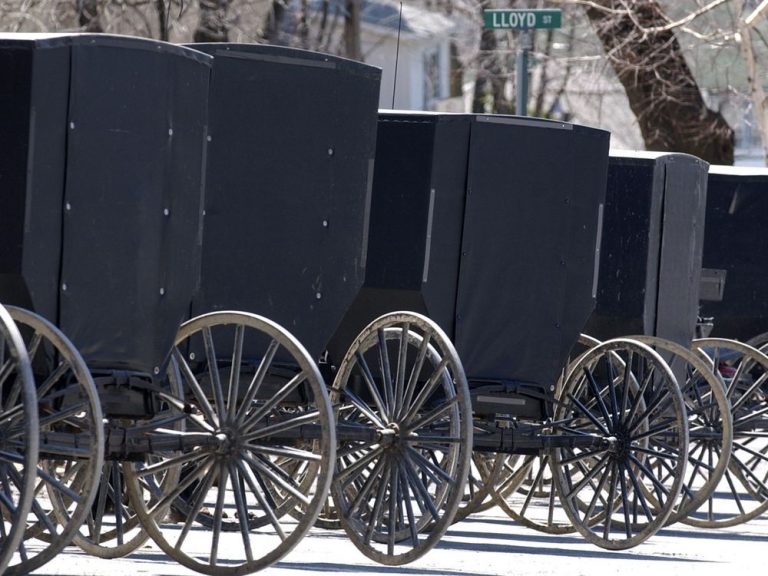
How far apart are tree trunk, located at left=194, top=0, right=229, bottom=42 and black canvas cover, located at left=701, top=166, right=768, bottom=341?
23.6ft

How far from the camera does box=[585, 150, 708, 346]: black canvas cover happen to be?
38.0 ft

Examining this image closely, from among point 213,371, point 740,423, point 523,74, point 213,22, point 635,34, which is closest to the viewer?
point 213,371

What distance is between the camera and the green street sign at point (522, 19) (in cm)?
1381

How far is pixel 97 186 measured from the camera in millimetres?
7648

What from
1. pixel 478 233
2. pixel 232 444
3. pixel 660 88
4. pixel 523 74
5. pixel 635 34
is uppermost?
pixel 635 34

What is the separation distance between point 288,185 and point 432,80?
43.0m

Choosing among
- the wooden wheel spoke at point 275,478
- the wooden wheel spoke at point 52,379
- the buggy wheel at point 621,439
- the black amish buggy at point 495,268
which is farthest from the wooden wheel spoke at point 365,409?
the wooden wheel spoke at point 52,379

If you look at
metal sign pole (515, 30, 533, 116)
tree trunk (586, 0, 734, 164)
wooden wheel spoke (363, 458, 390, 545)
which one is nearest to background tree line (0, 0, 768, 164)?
tree trunk (586, 0, 734, 164)

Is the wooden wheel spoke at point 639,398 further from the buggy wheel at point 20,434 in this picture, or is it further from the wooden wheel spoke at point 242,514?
the buggy wheel at point 20,434

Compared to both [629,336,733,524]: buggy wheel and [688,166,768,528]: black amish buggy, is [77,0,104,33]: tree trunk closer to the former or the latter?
[688,166,768,528]: black amish buggy

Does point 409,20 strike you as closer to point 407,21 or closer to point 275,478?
point 407,21

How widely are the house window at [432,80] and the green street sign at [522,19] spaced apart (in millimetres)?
36078

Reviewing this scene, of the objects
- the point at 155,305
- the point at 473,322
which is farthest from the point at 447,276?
the point at 155,305

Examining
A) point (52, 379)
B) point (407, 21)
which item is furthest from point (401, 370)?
point (407, 21)
